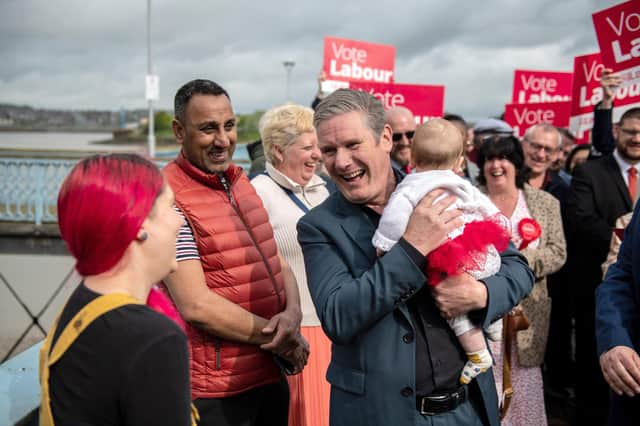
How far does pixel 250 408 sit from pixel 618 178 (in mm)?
3788

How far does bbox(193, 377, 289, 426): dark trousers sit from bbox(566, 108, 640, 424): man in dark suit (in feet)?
Answer: 10.5

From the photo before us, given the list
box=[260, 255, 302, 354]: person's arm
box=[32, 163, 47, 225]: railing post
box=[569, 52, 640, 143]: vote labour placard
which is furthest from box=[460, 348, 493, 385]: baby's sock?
box=[32, 163, 47, 225]: railing post

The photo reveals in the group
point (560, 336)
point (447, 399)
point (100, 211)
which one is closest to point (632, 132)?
point (560, 336)

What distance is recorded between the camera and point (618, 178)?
470 cm

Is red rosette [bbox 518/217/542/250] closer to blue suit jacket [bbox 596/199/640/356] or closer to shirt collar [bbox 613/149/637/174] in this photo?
shirt collar [bbox 613/149/637/174]

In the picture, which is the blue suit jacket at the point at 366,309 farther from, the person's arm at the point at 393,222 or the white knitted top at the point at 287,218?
the white knitted top at the point at 287,218

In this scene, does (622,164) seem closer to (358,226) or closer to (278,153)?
(278,153)

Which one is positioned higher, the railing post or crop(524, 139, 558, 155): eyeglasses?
crop(524, 139, 558, 155): eyeglasses

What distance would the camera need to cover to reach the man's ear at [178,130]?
260cm

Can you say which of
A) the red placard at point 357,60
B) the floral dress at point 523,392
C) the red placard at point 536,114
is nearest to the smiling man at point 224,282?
the floral dress at point 523,392

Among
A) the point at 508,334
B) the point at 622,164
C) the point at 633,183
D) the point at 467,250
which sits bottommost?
the point at 508,334

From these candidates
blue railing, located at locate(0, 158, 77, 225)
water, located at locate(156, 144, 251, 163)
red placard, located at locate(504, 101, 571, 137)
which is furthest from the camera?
water, located at locate(156, 144, 251, 163)

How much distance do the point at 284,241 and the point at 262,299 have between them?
0.84 metres

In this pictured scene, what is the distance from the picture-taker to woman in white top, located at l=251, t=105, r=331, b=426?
329cm
